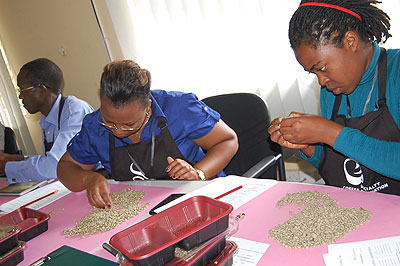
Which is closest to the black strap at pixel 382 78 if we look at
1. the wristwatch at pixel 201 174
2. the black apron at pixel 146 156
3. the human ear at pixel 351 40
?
the human ear at pixel 351 40

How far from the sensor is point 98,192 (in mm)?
1604

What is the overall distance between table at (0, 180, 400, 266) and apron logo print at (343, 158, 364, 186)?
0.60 ft

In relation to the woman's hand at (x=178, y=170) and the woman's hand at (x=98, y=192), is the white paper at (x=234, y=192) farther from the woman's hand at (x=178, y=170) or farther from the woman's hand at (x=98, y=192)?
the woman's hand at (x=98, y=192)

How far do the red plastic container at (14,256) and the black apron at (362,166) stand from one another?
1146 mm

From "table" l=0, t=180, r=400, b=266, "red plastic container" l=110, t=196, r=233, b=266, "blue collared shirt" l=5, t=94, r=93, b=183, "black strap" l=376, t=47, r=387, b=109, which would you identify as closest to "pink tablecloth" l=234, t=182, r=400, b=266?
"table" l=0, t=180, r=400, b=266

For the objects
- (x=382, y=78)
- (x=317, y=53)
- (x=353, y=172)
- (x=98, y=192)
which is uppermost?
(x=317, y=53)

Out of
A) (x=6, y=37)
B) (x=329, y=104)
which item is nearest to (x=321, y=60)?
(x=329, y=104)

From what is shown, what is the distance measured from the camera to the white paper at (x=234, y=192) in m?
1.37

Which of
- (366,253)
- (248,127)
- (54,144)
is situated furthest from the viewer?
(54,144)

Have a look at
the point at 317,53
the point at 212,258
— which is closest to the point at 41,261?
the point at 212,258

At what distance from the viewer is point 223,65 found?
2861mm

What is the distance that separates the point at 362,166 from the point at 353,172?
0.04 metres

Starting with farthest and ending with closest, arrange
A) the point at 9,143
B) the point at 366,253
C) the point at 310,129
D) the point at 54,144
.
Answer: the point at 9,143, the point at 54,144, the point at 310,129, the point at 366,253

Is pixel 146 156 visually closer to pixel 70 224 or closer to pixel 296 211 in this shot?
pixel 70 224
